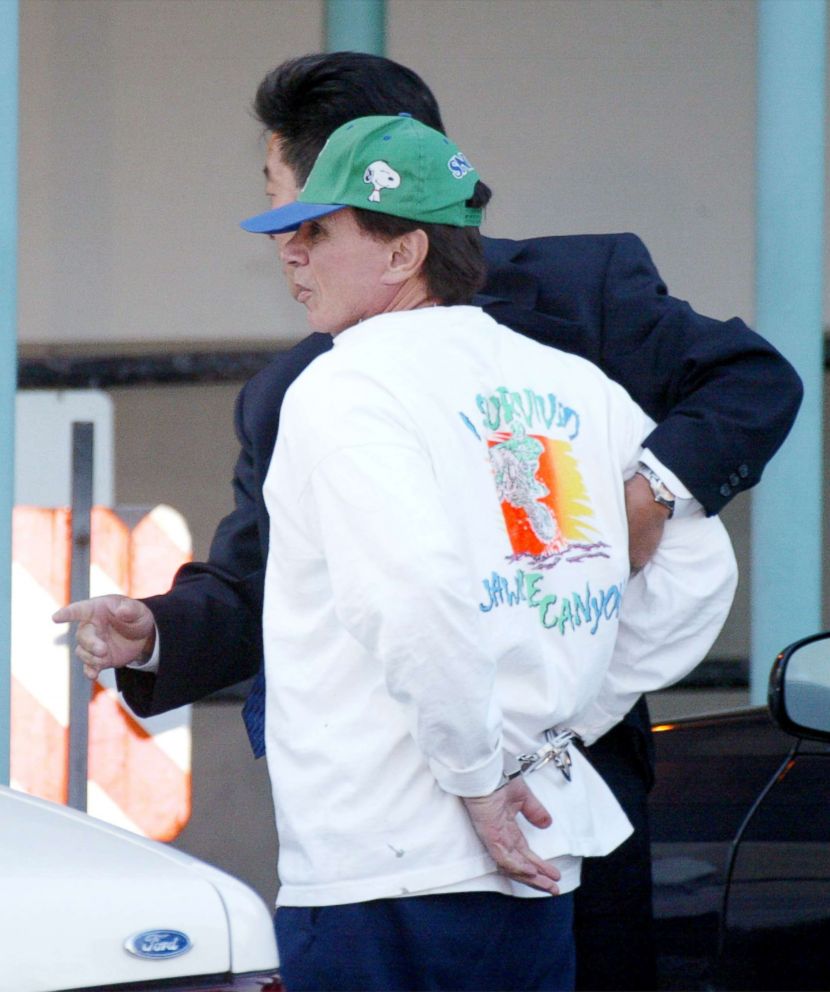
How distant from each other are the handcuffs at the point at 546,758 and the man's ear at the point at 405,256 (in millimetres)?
556

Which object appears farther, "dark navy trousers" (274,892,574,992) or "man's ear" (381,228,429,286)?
"man's ear" (381,228,429,286)

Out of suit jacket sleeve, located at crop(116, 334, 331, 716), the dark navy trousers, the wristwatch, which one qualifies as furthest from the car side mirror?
suit jacket sleeve, located at crop(116, 334, 331, 716)

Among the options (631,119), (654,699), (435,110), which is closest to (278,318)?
(631,119)

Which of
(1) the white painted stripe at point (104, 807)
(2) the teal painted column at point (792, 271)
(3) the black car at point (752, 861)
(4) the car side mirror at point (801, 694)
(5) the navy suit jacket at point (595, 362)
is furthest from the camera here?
(2) the teal painted column at point (792, 271)

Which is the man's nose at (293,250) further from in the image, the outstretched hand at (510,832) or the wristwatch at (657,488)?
the outstretched hand at (510,832)

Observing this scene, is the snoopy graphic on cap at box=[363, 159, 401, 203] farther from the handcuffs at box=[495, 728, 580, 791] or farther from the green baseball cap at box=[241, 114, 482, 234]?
the handcuffs at box=[495, 728, 580, 791]

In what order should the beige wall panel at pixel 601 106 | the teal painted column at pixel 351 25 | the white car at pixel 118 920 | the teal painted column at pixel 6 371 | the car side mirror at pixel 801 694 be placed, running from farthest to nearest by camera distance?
1. the beige wall panel at pixel 601 106
2. the teal painted column at pixel 351 25
3. the teal painted column at pixel 6 371
4. the car side mirror at pixel 801 694
5. the white car at pixel 118 920

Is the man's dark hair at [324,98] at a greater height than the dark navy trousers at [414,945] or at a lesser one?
greater

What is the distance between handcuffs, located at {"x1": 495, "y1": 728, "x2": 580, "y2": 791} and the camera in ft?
6.15

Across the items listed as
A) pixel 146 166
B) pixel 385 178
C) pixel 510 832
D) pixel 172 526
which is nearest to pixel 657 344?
pixel 385 178

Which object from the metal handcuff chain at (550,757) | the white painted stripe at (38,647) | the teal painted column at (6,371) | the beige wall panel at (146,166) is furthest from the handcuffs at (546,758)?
the beige wall panel at (146,166)

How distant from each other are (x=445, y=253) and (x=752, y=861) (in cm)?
125

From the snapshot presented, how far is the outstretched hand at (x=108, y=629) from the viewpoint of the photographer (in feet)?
7.13

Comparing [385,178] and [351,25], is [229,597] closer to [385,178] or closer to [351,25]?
[385,178]
